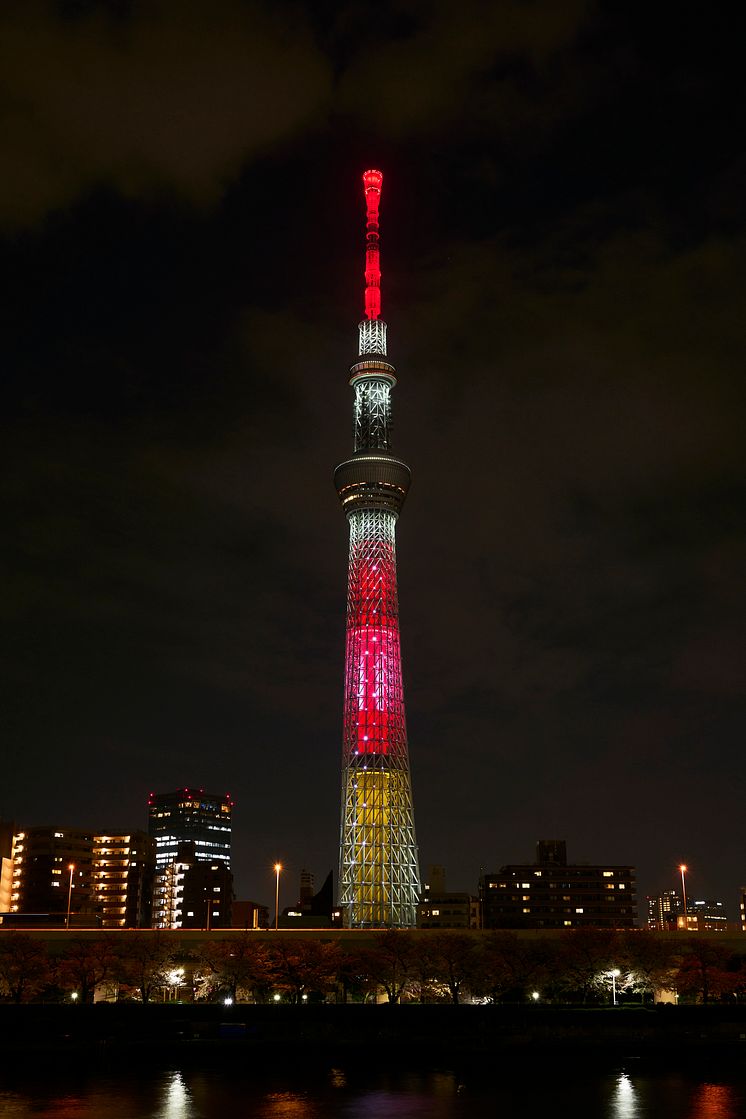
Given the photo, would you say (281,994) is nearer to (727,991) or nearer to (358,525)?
(727,991)

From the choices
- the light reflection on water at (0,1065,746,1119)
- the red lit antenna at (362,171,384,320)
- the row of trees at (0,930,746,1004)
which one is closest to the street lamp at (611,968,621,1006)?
the row of trees at (0,930,746,1004)

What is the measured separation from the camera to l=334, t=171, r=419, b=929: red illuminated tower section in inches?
5758

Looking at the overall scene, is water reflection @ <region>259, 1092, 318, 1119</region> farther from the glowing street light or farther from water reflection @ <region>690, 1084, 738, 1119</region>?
the glowing street light

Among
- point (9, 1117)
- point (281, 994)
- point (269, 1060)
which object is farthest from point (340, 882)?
point (9, 1117)

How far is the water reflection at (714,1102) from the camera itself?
58.8 metres

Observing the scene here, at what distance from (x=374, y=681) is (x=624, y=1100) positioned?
294ft

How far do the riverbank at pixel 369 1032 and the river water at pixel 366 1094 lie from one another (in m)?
9.22

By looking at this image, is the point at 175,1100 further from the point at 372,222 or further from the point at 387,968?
the point at 372,222

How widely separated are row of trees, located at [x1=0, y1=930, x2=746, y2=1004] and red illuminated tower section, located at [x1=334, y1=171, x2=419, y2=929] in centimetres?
4238

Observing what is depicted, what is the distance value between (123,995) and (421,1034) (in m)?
25.5

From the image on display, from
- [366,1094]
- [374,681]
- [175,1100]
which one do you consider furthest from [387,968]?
[374,681]

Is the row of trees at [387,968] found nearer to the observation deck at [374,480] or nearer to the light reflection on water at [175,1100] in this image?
the light reflection on water at [175,1100]

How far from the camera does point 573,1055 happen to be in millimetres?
82312

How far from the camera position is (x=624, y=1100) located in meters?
63.1
